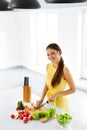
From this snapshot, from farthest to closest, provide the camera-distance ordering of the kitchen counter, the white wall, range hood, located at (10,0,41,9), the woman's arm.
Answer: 1. the white wall
2. the woman's arm
3. the kitchen counter
4. range hood, located at (10,0,41,9)

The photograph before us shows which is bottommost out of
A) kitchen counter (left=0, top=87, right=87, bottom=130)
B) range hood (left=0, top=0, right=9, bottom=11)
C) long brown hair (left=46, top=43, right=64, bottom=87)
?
kitchen counter (left=0, top=87, right=87, bottom=130)

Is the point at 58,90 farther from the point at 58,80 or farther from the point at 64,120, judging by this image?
the point at 64,120

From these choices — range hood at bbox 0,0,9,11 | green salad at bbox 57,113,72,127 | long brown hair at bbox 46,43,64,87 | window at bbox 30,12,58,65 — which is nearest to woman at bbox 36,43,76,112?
long brown hair at bbox 46,43,64,87

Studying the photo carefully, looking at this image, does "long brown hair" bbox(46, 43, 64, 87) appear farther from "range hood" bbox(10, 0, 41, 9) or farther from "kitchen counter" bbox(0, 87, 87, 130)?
"range hood" bbox(10, 0, 41, 9)

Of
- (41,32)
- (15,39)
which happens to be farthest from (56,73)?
(15,39)

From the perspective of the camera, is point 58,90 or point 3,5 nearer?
point 3,5

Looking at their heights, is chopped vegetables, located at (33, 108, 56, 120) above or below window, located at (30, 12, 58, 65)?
below

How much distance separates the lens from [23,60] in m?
3.77

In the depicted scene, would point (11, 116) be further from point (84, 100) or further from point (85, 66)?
point (85, 66)

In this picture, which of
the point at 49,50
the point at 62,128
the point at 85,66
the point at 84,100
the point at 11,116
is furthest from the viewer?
the point at 85,66

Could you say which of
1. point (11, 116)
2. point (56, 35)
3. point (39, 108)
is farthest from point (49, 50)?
point (56, 35)

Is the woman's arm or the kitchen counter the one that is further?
the woman's arm

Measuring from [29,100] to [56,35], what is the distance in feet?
3.84

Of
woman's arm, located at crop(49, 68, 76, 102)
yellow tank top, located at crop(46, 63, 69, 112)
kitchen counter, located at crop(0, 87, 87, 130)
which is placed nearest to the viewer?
kitchen counter, located at crop(0, 87, 87, 130)
